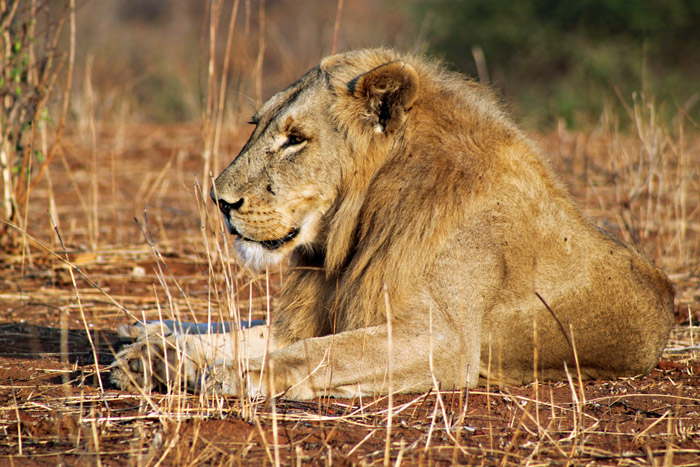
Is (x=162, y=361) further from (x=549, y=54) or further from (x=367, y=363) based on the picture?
(x=549, y=54)

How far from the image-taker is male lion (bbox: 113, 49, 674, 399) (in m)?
3.29

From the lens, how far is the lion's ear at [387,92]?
Result: 351 centimetres

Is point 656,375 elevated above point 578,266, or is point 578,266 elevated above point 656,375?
point 578,266

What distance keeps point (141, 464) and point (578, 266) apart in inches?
81.9

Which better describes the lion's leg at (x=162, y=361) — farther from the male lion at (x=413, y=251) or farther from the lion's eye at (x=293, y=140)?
the lion's eye at (x=293, y=140)

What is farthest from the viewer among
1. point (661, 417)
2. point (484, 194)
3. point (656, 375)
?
point (656, 375)

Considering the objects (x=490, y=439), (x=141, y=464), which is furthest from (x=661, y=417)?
(x=141, y=464)

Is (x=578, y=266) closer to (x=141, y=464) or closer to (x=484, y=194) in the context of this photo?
(x=484, y=194)

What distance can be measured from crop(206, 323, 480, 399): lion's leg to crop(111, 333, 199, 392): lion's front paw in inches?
7.5

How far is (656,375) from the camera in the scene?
12.8ft

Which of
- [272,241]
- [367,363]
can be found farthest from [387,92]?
[367,363]

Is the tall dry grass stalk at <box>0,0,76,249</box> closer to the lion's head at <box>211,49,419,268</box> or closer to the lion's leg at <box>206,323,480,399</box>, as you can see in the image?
the lion's head at <box>211,49,419,268</box>

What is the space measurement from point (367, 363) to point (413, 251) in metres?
0.50

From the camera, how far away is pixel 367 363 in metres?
3.24
